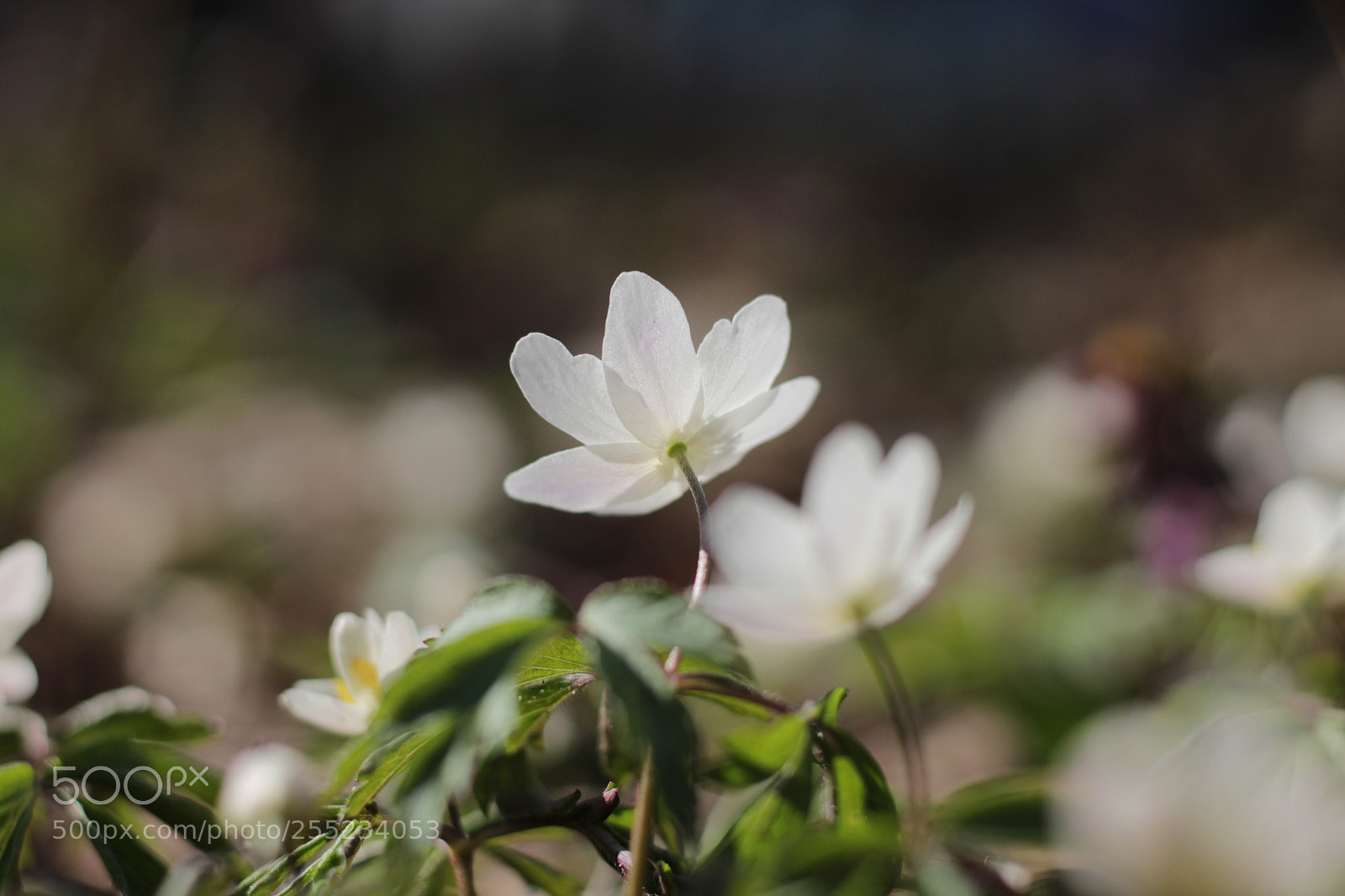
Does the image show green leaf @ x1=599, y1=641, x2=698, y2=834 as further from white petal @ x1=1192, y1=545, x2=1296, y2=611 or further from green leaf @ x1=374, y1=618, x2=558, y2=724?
white petal @ x1=1192, y1=545, x2=1296, y2=611

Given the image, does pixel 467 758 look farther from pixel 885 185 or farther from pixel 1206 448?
pixel 885 185

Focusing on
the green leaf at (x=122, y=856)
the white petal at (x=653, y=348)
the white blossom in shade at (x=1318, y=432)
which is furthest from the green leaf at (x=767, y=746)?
the white blossom in shade at (x=1318, y=432)

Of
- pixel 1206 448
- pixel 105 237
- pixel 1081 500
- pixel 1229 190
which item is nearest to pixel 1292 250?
pixel 1229 190

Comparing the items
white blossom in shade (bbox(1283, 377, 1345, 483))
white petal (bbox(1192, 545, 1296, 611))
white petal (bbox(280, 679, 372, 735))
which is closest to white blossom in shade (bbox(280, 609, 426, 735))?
white petal (bbox(280, 679, 372, 735))

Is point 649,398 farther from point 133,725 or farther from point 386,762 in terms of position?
point 133,725

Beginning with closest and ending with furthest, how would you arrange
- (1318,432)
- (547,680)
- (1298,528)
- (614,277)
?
1. (547,680)
2. (1298,528)
3. (1318,432)
4. (614,277)

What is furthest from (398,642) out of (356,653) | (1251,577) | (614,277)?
(614,277)

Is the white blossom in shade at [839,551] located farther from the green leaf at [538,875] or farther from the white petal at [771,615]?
the green leaf at [538,875]
